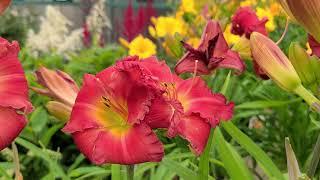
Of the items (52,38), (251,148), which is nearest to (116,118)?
(251,148)

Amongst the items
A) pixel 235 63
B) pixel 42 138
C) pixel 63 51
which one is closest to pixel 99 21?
pixel 63 51

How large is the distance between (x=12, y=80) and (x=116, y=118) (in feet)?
0.44

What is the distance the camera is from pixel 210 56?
0.97 metres

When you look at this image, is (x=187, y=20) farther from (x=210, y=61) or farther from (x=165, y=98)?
(x=165, y=98)

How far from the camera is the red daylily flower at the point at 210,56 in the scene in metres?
0.96

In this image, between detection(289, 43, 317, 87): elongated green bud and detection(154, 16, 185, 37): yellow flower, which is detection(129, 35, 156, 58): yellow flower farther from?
detection(289, 43, 317, 87): elongated green bud

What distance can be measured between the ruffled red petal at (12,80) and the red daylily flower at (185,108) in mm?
123

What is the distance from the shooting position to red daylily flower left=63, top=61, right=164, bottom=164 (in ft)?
2.40

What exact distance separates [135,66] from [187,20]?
2317 mm

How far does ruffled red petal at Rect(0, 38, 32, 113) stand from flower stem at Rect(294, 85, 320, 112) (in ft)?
1.03

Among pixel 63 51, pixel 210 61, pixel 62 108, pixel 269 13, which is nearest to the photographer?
pixel 62 108

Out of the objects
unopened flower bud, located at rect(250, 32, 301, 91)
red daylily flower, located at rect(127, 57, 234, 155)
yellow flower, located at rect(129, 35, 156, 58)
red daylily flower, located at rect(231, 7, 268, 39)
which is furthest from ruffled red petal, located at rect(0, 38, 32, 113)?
yellow flower, located at rect(129, 35, 156, 58)

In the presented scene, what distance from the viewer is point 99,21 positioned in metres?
4.53

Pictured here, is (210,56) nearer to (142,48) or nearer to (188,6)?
(142,48)
